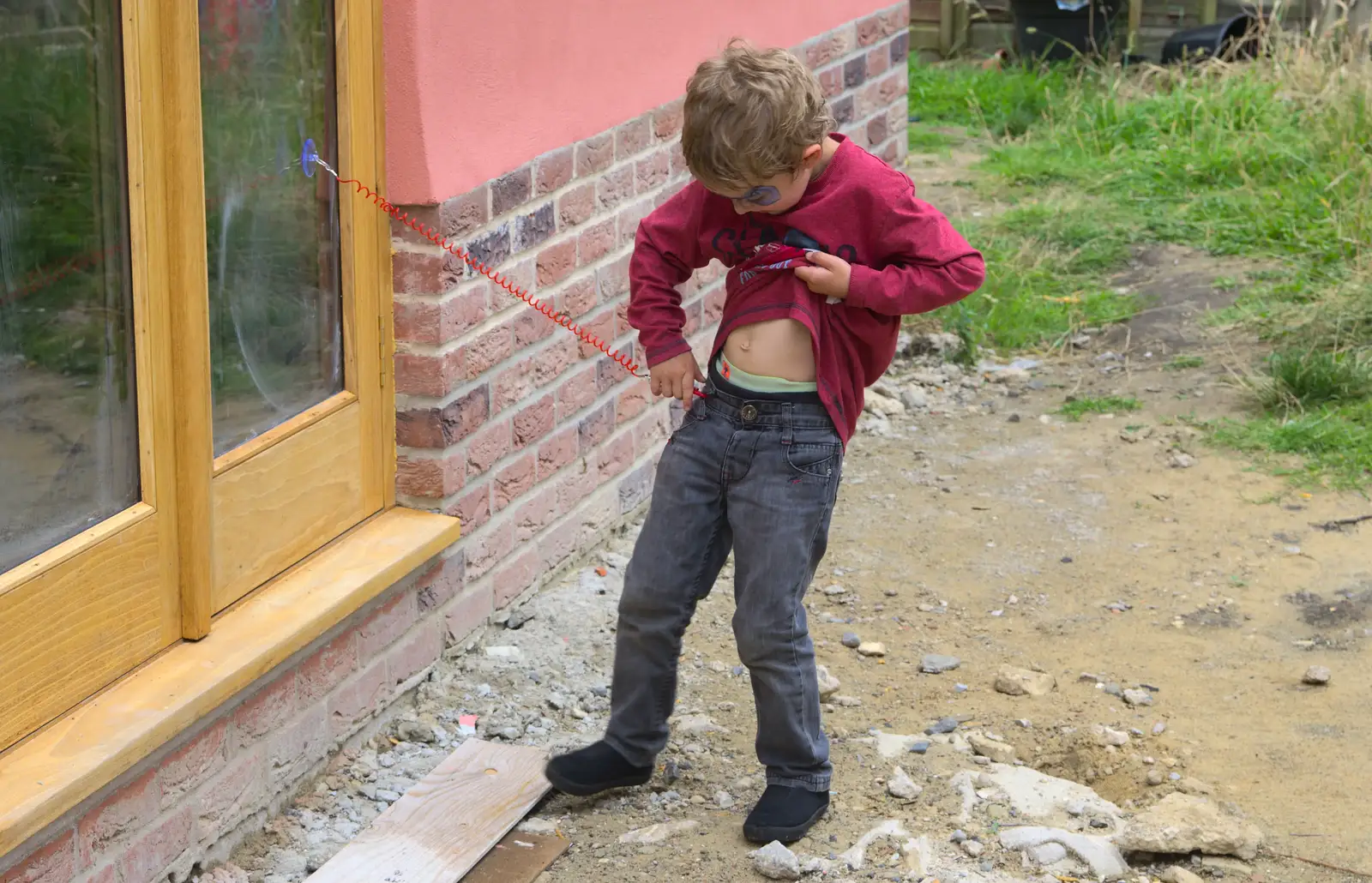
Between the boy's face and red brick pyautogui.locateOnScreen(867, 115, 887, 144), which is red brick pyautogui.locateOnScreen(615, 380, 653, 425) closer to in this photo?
the boy's face

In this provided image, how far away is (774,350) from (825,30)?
287 centimetres

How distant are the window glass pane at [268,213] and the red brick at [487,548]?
0.53 m

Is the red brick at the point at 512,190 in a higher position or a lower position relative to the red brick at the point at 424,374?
higher

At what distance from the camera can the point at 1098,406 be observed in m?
5.56

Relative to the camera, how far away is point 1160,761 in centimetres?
334

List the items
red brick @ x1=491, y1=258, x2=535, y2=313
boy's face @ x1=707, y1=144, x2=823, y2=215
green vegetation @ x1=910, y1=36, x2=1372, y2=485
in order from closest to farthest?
boy's face @ x1=707, y1=144, x2=823, y2=215 → red brick @ x1=491, y1=258, x2=535, y2=313 → green vegetation @ x1=910, y1=36, x2=1372, y2=485

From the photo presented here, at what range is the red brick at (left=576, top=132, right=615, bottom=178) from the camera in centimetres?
388

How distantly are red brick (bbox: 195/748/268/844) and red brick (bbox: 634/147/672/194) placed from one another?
191 centimetres

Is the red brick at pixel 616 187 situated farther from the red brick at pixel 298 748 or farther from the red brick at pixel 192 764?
the red brick at pixel 192 764

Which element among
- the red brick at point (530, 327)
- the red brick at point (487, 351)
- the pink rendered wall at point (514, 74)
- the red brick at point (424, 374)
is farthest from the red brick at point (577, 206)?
the red brick at point (424, 374)

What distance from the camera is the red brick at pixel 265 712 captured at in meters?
2.86

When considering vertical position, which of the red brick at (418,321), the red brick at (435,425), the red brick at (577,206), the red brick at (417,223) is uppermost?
the red brick at (417,223)

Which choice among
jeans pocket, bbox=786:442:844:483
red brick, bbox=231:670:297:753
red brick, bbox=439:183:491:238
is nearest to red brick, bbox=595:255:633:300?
red brick, bbox=439:183:491:238

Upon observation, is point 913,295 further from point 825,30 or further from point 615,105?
point 825,30
